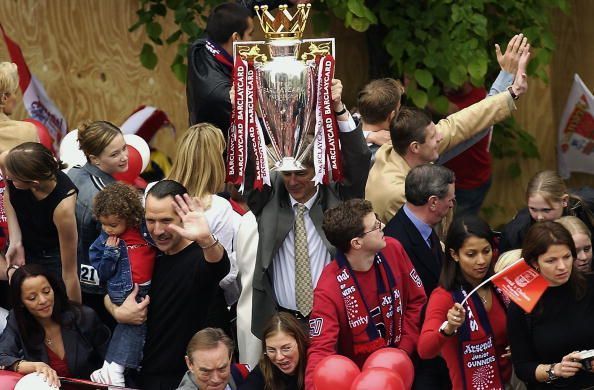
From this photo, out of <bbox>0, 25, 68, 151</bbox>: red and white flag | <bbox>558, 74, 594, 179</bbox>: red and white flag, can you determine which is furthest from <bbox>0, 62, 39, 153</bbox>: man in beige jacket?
<bbox>558, 74, 594, 179</bbox>: red and white flag

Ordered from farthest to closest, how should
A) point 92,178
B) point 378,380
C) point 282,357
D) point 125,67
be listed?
point 125,67, point 92,178, point 282,357, point 378,380

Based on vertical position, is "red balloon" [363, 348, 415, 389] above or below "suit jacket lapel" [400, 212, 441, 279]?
below

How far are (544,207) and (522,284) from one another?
34.9 inches

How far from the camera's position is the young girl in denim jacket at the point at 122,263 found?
21.8 feet

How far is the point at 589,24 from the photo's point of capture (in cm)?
1012

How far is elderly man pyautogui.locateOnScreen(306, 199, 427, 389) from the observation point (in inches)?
250

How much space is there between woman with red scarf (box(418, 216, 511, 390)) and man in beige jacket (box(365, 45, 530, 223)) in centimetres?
80

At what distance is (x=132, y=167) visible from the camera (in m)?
7.87

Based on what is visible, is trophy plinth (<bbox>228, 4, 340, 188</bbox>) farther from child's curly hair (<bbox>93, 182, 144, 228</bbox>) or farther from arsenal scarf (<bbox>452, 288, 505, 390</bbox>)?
arsenal scarf (<bbox>452, 288, 505, 390</bbox>)

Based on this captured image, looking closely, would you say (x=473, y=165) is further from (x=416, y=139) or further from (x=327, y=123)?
(x=327, y=123)

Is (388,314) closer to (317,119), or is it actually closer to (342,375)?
(342,375)

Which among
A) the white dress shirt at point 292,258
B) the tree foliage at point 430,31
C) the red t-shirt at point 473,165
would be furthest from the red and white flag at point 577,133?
the white dress shirt at point 292,258

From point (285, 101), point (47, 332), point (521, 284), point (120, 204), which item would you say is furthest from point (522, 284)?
point (47, 332)

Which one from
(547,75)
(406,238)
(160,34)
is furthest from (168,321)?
(547,75)
